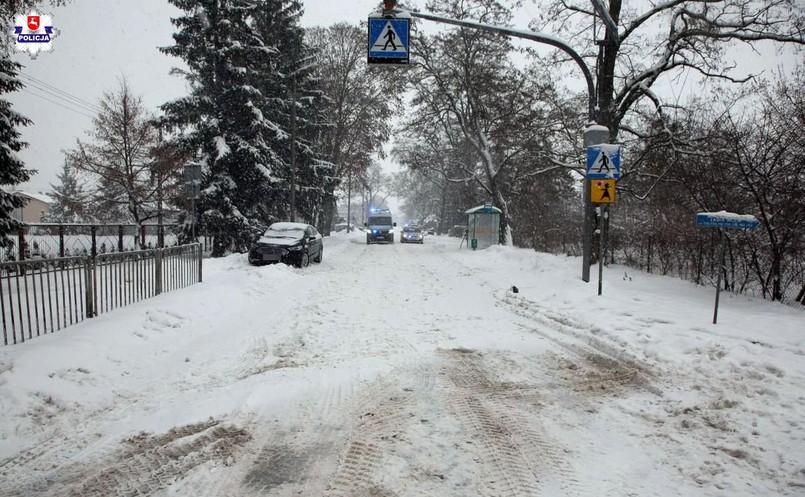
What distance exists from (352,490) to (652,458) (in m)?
2.34

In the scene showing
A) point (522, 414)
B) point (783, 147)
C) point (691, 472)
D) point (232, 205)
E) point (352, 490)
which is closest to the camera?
point (352, 490)

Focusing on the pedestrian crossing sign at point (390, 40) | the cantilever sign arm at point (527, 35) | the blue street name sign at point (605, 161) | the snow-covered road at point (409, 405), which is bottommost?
the snow-covered road at point (409, 405)

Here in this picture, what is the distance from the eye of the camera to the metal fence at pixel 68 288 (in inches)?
212

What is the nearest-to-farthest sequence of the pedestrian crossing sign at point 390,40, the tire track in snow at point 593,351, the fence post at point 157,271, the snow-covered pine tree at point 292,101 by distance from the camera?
the tire track in snow at point 593,351 < the pedestrian crossing sign at point 390,40 < the fence post at point 157,271 < the snow-covered pine tree at point 292,101

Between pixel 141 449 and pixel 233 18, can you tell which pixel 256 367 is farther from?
pixel 233 18

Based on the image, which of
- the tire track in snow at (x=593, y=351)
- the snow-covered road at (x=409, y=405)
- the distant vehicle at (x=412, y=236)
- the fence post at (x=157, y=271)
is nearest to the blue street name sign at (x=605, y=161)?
the snow-covered road at (x=409, y=405)

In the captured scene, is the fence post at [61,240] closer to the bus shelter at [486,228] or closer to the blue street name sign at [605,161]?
the blue street name sign at [605,161]

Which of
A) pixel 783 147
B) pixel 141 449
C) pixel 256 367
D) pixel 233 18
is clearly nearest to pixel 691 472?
pixel 141 449

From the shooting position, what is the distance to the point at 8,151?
1041 cm

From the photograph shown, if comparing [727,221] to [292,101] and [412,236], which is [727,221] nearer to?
[292,101]

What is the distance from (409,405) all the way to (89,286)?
5517mm

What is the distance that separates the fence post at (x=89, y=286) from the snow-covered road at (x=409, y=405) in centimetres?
40

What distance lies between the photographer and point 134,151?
24.6m

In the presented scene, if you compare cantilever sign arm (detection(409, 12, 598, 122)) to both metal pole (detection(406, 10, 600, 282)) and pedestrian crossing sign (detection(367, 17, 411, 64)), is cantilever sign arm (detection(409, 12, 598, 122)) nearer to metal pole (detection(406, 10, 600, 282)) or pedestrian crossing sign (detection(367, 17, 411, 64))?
metal pole (detection(406, 10, 600, 282))
